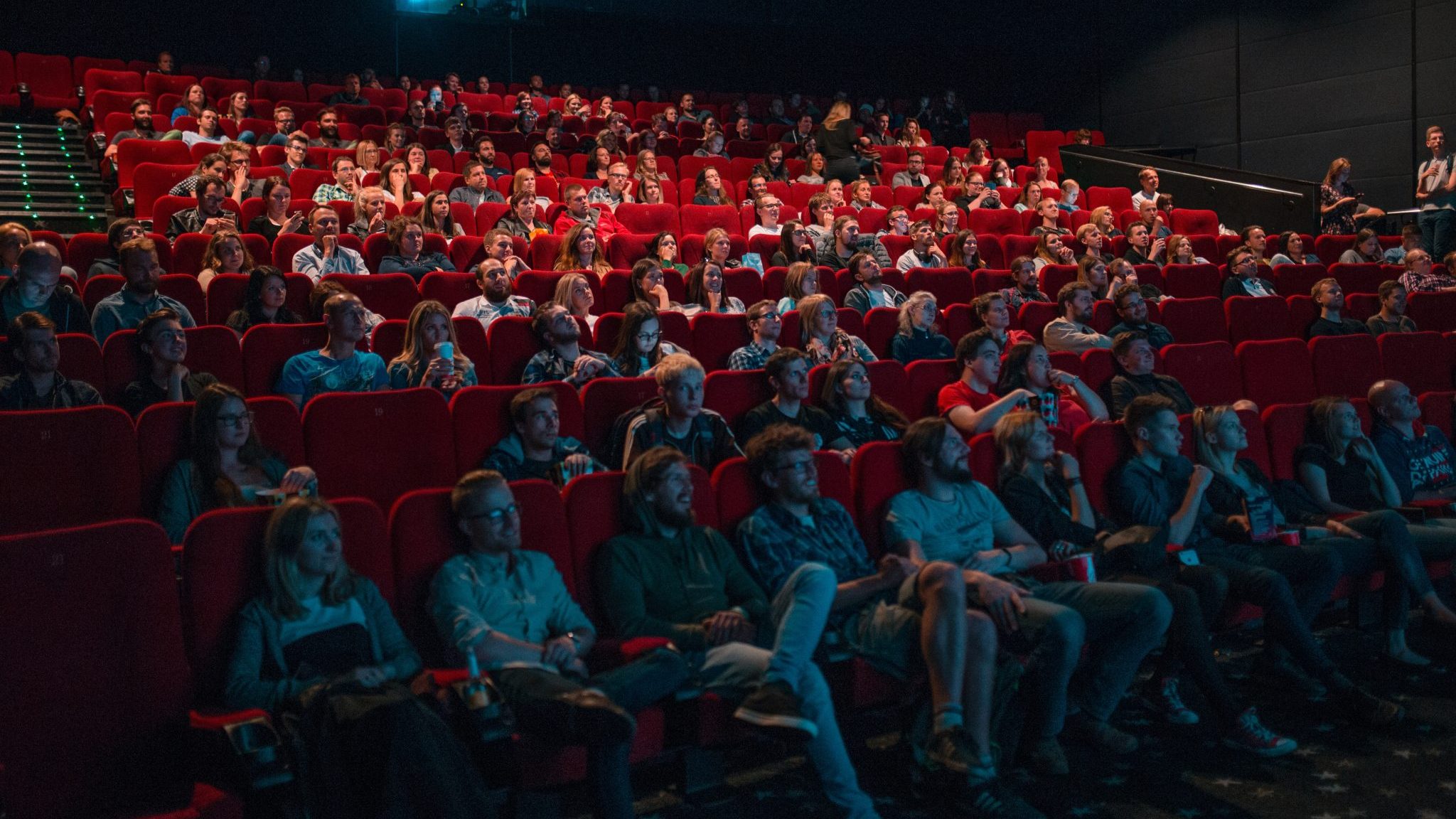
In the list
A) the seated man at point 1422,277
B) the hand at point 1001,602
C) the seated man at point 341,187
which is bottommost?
the hand at point 1001,602

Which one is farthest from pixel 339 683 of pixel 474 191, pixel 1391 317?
pixel 1391 317

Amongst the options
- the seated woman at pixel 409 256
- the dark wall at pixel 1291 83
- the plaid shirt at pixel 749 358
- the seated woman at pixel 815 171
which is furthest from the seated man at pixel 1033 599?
the dark wall at pixel 1291 83

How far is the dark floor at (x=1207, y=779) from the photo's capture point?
1331mm

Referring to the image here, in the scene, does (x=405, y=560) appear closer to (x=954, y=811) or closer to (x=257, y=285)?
(x=954, y=811)

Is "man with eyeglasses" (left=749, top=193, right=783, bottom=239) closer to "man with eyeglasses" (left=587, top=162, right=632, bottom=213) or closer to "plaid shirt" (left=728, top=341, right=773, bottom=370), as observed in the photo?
"man with eyeglasses" (left=587, top=162, right=632, bottom=213)

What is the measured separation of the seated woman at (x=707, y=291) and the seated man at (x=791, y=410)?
738 millimetres

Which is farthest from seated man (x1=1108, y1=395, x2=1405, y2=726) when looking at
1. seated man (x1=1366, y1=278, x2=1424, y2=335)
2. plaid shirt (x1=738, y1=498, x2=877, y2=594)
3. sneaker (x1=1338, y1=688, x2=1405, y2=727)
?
seated man (x1=1366, y1=278, x2=1424, y2=335)

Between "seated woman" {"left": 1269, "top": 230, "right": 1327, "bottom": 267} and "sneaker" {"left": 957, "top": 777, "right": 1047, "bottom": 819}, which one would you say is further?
"seated woman" {"left": 1269, "top": 230, "right": 1327, "bottom": 267}

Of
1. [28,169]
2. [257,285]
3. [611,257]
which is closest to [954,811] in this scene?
[257,285]

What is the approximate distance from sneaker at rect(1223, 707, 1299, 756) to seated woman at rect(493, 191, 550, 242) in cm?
238

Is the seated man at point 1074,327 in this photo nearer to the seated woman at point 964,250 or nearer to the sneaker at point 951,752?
the seated woman at point 964,250

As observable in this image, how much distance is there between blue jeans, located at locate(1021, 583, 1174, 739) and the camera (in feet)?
4.79

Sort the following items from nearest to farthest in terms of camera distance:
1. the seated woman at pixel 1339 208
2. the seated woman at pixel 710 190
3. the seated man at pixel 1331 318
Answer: the seated man at pixel 1331 318 → the seated woman at pixel 710 190 → the seated woman at pixel 1339 208

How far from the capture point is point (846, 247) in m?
3.35
